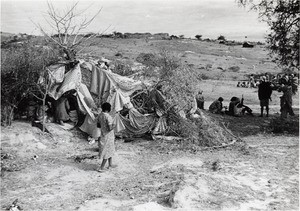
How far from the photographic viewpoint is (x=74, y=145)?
985 cm

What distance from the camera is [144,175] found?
25.8 feet

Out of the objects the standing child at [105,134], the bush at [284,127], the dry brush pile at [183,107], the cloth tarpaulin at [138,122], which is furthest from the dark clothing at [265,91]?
the standing child at [105,134]

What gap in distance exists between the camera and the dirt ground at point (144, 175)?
21.1 feet

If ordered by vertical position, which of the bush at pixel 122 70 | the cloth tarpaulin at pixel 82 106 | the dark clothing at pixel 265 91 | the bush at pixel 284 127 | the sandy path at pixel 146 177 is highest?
the bush at pixel 122 70

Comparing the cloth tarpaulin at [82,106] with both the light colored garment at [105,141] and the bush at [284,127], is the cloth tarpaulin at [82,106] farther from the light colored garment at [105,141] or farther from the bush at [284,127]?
the bush at [284,127]

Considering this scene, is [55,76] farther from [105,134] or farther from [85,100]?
[105,134]

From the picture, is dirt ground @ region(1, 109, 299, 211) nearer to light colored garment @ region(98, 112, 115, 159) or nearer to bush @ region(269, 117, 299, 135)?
light colored garment @ region(98, 112, 115, 159)

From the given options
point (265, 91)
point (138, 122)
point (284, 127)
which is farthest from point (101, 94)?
point (265, 91)

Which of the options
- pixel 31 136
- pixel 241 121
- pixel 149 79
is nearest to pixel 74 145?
pixel 31 136

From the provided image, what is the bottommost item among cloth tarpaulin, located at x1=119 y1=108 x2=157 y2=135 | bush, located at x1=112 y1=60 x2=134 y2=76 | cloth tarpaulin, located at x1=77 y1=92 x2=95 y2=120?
cloth tarpaulin, located at x1=119 y1=108 x2=157 y2=135

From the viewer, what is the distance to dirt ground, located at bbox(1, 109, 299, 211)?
6434 millimetres

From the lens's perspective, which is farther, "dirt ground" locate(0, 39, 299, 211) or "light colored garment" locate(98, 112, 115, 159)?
"light colored garment" locate(98, 112, 115, 159)

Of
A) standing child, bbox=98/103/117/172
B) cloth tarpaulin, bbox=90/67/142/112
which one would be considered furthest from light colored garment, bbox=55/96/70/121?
standing child, bbox=98/103/117/172

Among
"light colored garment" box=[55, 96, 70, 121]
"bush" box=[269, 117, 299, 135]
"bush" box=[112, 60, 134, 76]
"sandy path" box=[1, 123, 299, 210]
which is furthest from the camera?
"bush" box=[112, 60, 134, 76]
